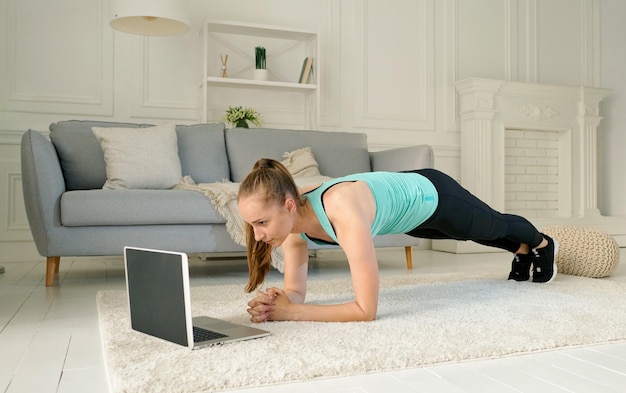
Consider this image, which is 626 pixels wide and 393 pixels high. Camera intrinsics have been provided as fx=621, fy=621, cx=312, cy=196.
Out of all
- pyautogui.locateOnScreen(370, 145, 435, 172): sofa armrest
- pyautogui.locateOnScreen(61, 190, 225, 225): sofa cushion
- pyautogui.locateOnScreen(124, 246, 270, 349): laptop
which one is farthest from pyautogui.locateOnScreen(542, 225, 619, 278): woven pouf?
pyautogui.locateOnScreen(124, 246, 270, 349): laptop

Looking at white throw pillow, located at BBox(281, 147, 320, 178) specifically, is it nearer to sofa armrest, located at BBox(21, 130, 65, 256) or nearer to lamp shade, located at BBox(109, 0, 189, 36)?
lamp shade, located at BBox(109, 0, 189, 36)

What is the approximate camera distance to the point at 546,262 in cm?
260

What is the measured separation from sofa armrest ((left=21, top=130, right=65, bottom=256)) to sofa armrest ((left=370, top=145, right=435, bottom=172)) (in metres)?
1.84

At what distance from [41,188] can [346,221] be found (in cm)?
172

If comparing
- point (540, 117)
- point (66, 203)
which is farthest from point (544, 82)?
point (66, 203)

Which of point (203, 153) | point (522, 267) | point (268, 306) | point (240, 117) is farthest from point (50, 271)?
point (522, 267)

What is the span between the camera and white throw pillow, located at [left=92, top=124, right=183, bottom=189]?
325 cm

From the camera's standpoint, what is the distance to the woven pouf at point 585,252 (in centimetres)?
290

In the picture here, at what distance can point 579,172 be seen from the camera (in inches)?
223

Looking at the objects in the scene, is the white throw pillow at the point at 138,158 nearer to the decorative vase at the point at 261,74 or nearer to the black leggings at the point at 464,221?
the decorative vase at the point at 261,74

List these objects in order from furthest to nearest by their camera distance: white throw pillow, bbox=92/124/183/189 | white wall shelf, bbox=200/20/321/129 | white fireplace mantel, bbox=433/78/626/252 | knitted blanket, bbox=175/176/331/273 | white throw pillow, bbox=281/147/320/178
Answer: white fireplace mantel, bbox=433/78/626/252, white wall shelf, bbox=200/20/321/129, white throw pillow, bbox=281/147/320/178, white throw pillow, bbox=92/124/183/189, knitted blanket, bbox=175/176/331/273

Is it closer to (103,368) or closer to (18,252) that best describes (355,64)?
(18,252)

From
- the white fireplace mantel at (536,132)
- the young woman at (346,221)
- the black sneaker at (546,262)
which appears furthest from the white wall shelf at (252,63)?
the young woman at (346,221)

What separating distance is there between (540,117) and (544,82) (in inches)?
17.8
